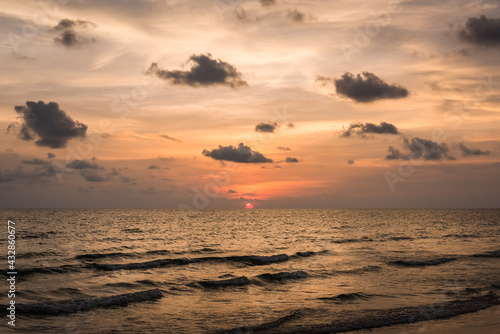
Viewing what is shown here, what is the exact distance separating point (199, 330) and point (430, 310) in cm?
1385

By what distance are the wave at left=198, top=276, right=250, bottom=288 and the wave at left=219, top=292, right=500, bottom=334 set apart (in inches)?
400

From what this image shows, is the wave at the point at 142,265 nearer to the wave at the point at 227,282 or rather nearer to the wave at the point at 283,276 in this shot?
the wave at the point at 227,282

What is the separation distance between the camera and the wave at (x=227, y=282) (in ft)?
106

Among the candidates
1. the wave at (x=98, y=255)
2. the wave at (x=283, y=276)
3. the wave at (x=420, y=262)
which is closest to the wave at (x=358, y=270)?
the wave at (x=283, y=276)

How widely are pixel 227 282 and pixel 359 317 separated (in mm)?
13523

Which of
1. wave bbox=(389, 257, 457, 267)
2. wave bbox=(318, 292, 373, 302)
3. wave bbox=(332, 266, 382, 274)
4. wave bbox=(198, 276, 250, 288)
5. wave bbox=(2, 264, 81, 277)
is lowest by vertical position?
wave bbox=(389, 257, 457, 267)

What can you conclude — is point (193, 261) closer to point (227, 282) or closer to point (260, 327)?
point (227, 282)

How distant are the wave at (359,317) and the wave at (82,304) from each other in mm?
9648

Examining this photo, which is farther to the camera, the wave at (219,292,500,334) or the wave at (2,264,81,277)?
the wave at (2,264,81,277)

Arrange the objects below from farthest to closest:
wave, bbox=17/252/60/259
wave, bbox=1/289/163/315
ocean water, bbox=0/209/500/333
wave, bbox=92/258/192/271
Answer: wave, bbox=17/252/60/259
wave, bbox=92/258/192/271
wave, bbox=1/289/163/315
ocean water, bbox=0/209/500/333

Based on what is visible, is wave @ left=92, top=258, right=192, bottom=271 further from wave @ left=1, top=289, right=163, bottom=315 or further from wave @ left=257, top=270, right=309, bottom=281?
wave @ left=1, top=289, right=163, bottom=315

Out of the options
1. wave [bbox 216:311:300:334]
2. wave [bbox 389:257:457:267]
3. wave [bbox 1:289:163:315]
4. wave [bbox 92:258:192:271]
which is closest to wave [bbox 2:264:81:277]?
wave [bbox 92:258:192:271]

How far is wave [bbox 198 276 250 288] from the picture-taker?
3222 cm

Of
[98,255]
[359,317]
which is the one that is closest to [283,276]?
[359,317]
